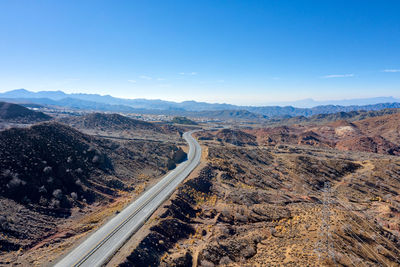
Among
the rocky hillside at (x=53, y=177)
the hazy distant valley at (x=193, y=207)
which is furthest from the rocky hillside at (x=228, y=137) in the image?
the rocky hillside at (x=53, y=177)

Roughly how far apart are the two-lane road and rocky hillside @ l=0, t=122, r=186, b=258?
416 centimetres

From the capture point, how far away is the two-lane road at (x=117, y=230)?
2330cm

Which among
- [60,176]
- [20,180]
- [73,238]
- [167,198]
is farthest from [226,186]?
[20,180]

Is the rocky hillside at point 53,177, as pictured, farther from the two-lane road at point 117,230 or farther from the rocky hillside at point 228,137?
the rocky hillside at point 228,137

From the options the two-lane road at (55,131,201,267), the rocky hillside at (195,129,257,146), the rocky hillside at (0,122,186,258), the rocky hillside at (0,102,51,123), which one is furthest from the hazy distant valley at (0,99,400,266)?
the rocky hillside at (0,102,51,123)

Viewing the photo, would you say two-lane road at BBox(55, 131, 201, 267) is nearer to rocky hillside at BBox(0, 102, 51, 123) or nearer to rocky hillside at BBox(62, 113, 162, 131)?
rocky hillside at BBox(62, 113, 162, 131)

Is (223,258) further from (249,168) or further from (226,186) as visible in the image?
(249,168)

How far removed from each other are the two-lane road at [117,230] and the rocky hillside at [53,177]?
13.6 ft

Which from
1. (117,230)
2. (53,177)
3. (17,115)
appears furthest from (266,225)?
(17,115)

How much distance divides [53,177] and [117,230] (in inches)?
773

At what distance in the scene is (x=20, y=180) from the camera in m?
33.5

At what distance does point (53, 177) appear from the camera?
38.4 meters

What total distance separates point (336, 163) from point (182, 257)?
234 feet

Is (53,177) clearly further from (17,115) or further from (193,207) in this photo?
(17,115)
